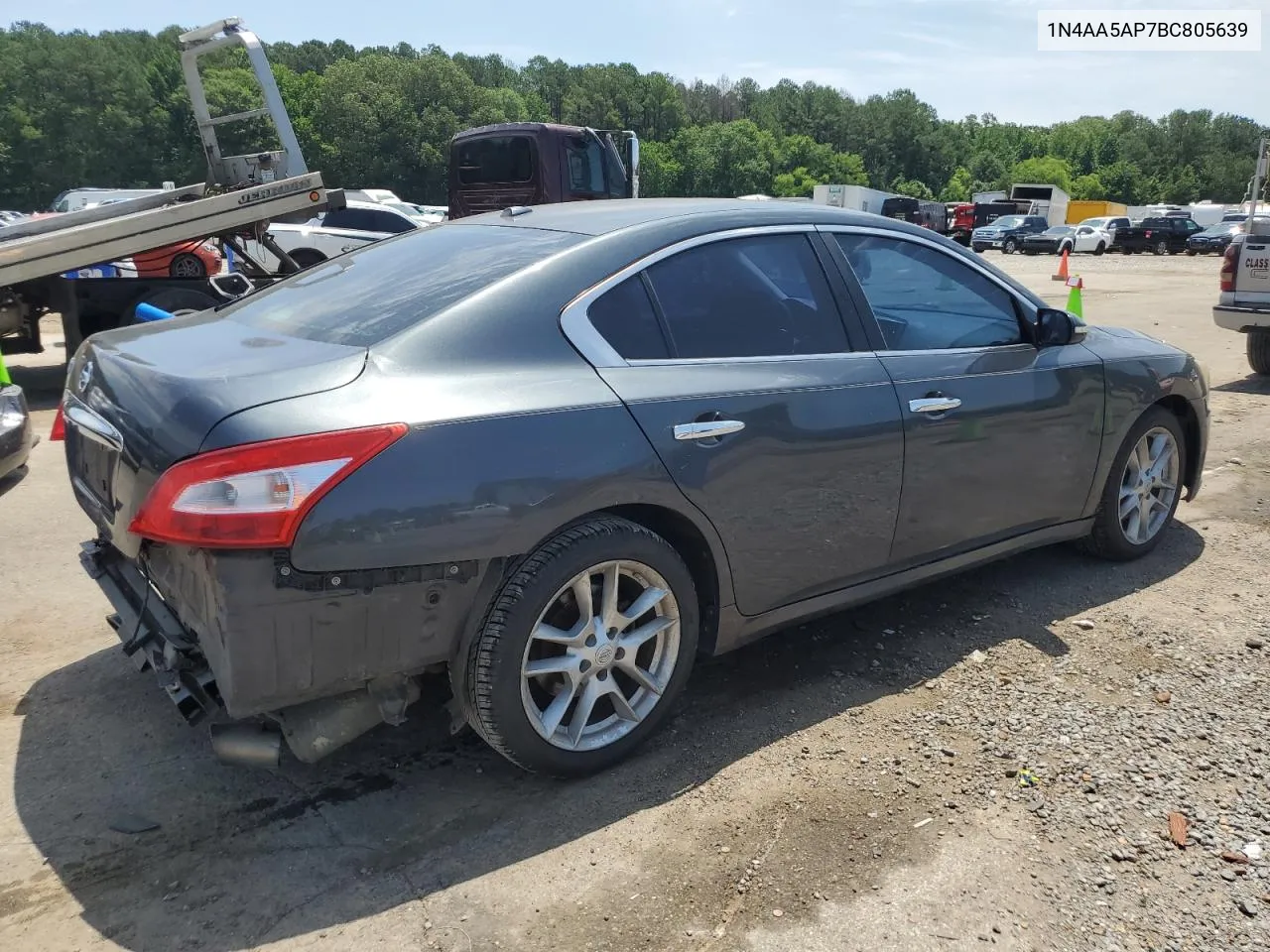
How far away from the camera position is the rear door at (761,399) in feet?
9.80

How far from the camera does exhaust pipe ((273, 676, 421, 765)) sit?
2.63m

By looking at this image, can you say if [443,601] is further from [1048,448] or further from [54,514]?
[54,514]

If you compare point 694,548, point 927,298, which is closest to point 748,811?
Result: point 694,548

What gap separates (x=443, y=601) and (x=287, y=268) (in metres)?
7.76

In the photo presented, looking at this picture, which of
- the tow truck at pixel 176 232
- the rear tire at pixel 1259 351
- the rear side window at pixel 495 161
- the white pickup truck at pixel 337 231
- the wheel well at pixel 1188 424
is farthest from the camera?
the white pickup truck at pixel 337 231

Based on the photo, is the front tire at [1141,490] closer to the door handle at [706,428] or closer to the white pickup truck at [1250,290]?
the door handle at [706,428]

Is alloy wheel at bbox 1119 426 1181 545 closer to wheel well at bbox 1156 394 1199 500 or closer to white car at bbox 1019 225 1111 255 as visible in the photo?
wheel well at bbox 1156 394 1199 500

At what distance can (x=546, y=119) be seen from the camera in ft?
394

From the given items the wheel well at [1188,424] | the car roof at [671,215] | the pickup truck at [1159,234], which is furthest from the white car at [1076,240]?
the car roof at [671,215]

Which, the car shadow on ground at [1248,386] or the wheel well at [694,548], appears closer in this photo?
the wheel well at [694,548]

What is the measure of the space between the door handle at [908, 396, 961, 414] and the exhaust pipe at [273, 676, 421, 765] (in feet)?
6.38

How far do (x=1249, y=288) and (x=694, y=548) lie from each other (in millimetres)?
8670

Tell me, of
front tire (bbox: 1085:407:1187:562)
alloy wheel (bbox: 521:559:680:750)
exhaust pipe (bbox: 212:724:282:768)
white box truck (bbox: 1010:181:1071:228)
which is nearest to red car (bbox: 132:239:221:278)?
exhaust pipe (bbox: 212:724:282:768)

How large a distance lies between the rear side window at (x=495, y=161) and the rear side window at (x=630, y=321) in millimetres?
10402
